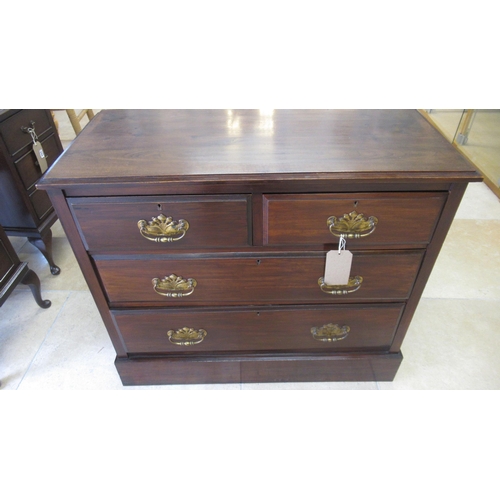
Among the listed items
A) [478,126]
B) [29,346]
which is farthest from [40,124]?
[478,126]

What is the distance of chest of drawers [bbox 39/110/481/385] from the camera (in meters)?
0.78

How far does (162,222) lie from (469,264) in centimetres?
151

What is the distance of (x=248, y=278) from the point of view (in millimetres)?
950

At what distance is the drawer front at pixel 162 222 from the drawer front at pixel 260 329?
250mm

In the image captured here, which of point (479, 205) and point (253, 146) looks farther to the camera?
point (479, 205)

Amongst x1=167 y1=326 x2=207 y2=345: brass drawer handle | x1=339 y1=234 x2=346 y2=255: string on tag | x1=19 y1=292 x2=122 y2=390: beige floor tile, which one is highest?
x1=339 y1=234 x2=346 y2=255: string on tag

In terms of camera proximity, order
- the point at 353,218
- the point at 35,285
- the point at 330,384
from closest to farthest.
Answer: the point at 353,218 → the point at 330,384 → the point at 35,285

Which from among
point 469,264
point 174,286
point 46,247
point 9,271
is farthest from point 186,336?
point 469,264

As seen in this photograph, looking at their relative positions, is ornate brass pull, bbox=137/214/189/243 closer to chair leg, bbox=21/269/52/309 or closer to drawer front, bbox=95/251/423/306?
drawer front, bbox=95/251/423/306

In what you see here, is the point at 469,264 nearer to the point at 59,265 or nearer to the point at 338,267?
the point at 338,267

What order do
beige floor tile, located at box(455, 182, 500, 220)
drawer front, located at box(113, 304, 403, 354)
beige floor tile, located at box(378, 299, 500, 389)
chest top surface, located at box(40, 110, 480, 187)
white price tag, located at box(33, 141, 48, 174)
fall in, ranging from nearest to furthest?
chest top surface, located at box(40, 110, 480, 187) < drawer front, located at box(113, 304, 403, 354) < beige floor tile, located at box(378, 299, 500, 389) < white price tag, located at box(33, 141, 48, 174) < beige floor tile, located at box(455, 182, 500, 220)

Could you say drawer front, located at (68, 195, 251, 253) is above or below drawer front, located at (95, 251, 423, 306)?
above

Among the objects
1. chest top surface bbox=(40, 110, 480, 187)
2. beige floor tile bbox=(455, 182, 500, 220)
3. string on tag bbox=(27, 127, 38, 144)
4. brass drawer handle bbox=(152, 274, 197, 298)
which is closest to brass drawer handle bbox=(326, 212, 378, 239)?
chest top surface bbox=(40, 110, 480, 187)

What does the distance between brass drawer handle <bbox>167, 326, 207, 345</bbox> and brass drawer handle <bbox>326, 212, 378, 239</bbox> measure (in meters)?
0.51
